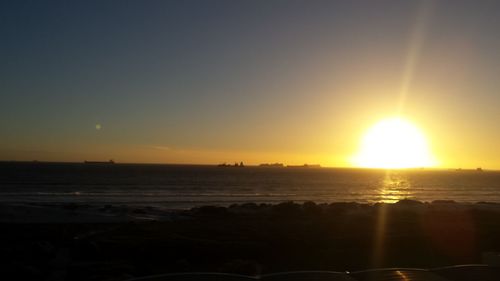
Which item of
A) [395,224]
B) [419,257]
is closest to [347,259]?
[419,257]

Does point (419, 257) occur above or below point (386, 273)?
below

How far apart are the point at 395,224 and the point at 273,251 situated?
1197 cm

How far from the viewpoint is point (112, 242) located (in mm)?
20828

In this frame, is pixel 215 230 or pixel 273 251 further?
pixel 215 230

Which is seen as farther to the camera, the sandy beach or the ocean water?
the ocean water

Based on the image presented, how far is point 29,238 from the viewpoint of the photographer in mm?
23328

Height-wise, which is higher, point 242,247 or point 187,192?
point 242,247

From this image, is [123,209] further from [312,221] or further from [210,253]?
[210,253]

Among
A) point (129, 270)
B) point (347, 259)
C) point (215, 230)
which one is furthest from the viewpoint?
point (215, 230)

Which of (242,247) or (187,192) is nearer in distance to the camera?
(242,247)

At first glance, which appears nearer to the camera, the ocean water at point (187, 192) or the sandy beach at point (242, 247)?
the sandy beach at point (242, 247)

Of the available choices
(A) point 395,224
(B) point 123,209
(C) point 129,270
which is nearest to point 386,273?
(C) point 129,270

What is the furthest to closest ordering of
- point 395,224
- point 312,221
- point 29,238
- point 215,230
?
point 312,221 → point 395,224 → point 215,230 → point 29,238

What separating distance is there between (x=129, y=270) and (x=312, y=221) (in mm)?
17896
